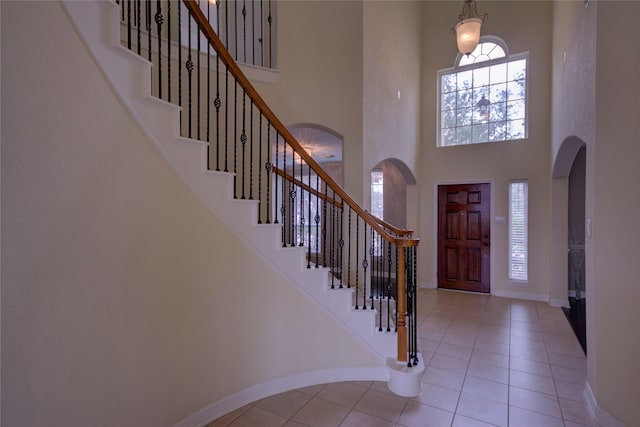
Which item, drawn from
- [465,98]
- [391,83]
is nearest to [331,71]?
[391,83]

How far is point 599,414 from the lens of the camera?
2170mm

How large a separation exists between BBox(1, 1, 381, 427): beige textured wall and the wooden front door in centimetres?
449

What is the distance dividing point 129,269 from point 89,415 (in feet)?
2.26

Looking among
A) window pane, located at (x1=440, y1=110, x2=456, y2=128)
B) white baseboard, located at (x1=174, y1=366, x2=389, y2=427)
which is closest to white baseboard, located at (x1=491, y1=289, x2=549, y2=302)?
window pane, located at (x1=440, y1=110, x2=456, y2=128)

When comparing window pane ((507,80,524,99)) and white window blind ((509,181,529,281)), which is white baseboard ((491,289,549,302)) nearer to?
white window blind ((509,181,529,281))

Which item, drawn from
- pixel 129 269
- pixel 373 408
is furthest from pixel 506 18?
pixel 129 269

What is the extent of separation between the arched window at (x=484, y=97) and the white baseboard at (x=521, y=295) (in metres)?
2.56

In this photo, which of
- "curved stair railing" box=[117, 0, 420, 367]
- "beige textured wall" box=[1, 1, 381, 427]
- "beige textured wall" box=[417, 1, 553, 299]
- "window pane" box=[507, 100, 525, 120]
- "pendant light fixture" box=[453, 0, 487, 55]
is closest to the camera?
A: "beige textured wall" box=[1, 1, 381, 427]

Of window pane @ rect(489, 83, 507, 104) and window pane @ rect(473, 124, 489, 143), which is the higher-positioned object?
window pane @ rect(489, 83, 507, 104)

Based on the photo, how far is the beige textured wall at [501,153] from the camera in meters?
5.08

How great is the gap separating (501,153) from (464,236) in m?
1.52

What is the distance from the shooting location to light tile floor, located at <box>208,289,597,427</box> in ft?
7.16

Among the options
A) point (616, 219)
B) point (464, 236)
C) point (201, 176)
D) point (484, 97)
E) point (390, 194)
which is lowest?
point (464, 236)

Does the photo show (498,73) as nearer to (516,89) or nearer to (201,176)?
(516,89)
